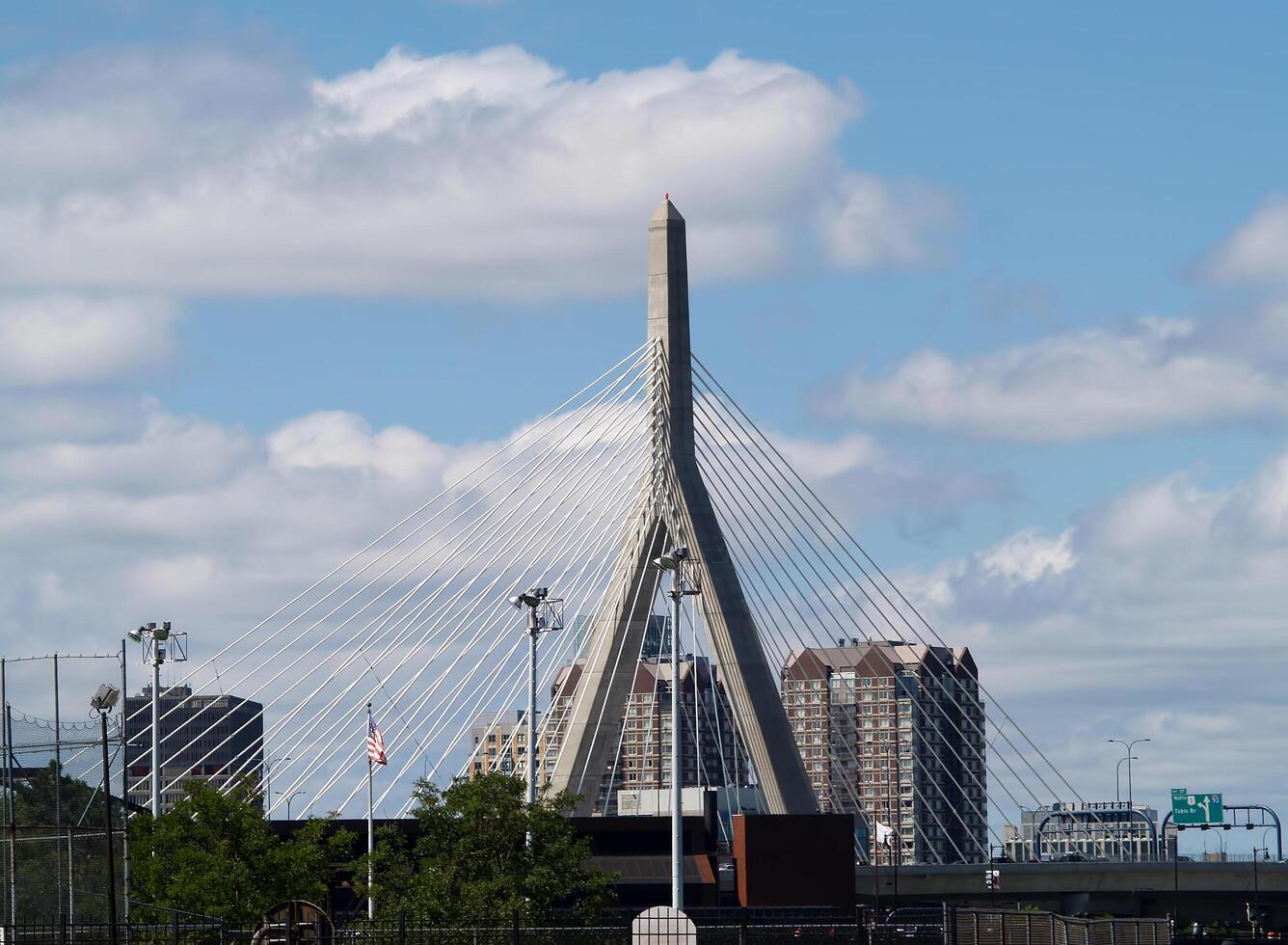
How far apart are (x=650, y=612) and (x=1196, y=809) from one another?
6982 cm

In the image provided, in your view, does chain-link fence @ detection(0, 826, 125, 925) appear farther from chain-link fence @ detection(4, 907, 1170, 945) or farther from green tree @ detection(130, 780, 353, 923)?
green tree @ detection(130, 780, 353, 923)

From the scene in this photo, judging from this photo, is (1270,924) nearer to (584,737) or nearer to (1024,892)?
(1024,892)

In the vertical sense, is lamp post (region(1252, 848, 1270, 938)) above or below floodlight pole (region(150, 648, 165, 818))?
below

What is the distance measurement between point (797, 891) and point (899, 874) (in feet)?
91.0

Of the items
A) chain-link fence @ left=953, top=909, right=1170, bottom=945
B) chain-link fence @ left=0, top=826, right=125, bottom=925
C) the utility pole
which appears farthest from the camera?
the utility pole

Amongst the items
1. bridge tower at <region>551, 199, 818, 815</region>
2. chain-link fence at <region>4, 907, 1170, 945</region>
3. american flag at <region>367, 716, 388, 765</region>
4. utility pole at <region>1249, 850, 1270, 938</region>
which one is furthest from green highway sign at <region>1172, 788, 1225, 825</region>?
chain-link fence at <region>4, 907, 1170, 945</region>

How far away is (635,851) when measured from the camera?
8700 cm

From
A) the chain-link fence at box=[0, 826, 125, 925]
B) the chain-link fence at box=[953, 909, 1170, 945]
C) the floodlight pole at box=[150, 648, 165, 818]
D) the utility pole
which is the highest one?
the floodlight pole at box=[150, 648, 165, 818]

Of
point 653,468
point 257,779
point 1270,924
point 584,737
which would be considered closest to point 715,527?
point 653,468

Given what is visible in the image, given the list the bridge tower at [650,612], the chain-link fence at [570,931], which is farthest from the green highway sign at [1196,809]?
the chain-link fence at [570,931]

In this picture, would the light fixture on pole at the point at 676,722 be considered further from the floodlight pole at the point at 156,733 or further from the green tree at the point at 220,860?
the floodlight pole at the point at 156,733

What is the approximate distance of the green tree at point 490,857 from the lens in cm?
5128

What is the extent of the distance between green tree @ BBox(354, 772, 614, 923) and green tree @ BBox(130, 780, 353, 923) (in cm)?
190

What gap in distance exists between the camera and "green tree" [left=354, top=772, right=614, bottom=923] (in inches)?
2019
